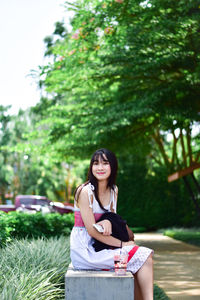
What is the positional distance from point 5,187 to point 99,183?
1782 inches

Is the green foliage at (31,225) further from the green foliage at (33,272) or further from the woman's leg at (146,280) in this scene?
the woman's leg at (146,280)

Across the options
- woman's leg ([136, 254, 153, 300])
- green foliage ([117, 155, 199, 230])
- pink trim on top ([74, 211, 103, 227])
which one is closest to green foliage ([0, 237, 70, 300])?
pink trim on top ([74, 211, 103, 227])

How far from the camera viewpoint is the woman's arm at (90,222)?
14.4 feet

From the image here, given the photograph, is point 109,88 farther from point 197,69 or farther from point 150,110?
point 197,69

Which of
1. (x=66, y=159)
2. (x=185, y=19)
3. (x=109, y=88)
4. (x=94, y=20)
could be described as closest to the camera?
(x=185, y=19)

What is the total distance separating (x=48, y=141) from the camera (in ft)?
57.0

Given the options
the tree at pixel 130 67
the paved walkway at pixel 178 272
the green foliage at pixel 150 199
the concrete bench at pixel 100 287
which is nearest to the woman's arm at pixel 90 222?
the concrete bench at pixel 100 287

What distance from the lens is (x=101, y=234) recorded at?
4371 mm

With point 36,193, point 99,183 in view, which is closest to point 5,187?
point 36,193

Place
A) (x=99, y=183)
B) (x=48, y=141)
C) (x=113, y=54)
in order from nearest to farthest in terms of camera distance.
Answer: (x=99, y=183)
(x=113, y=54)
(x=48, y=141)

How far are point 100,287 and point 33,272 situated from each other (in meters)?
1.61

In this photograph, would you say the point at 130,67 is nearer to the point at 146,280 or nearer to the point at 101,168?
the point at 101,168

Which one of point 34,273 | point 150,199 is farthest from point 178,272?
point 150,199

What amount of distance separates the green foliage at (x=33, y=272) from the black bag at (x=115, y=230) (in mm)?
753
